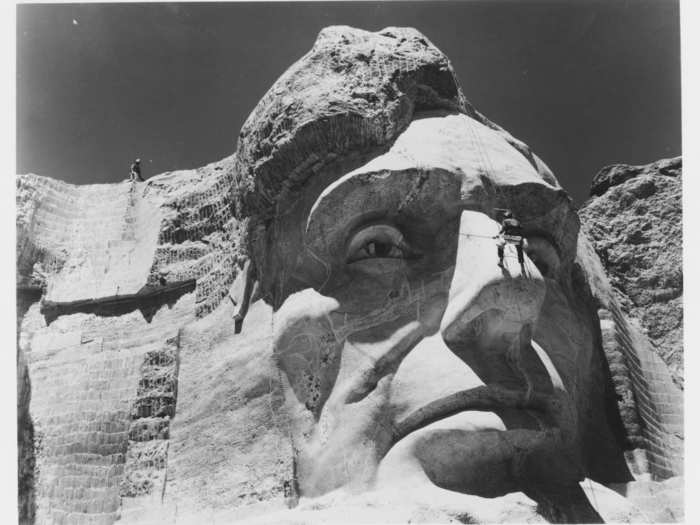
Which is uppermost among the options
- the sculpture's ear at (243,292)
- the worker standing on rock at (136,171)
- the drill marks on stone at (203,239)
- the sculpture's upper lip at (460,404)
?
the worker standing on rock at (136,171)

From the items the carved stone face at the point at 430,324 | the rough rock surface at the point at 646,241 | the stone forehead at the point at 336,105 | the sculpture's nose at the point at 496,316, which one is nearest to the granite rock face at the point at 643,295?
the rough rock surface at the point at 646,241

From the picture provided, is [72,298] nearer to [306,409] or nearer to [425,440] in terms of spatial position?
[306,409]

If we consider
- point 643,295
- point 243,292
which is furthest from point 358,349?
point 643,295

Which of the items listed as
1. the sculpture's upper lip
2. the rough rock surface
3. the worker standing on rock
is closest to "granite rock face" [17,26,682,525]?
the sculpture's upper lip

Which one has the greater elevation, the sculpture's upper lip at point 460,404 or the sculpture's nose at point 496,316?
the sculpture's nose at point 496,316

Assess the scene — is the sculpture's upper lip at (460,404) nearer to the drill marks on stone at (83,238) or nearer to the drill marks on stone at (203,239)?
the drill marks on stone at (203,239)

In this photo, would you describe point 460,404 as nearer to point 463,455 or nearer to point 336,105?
point 463,455

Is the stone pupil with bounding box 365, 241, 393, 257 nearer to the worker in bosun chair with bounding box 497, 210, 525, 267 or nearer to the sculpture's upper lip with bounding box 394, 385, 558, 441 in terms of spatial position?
the worker in bosun chair with bounding box 497, 210, 525, 267

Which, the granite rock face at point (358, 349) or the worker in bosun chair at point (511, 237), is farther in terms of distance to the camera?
the worker in bosun chair at point (511, 237)
